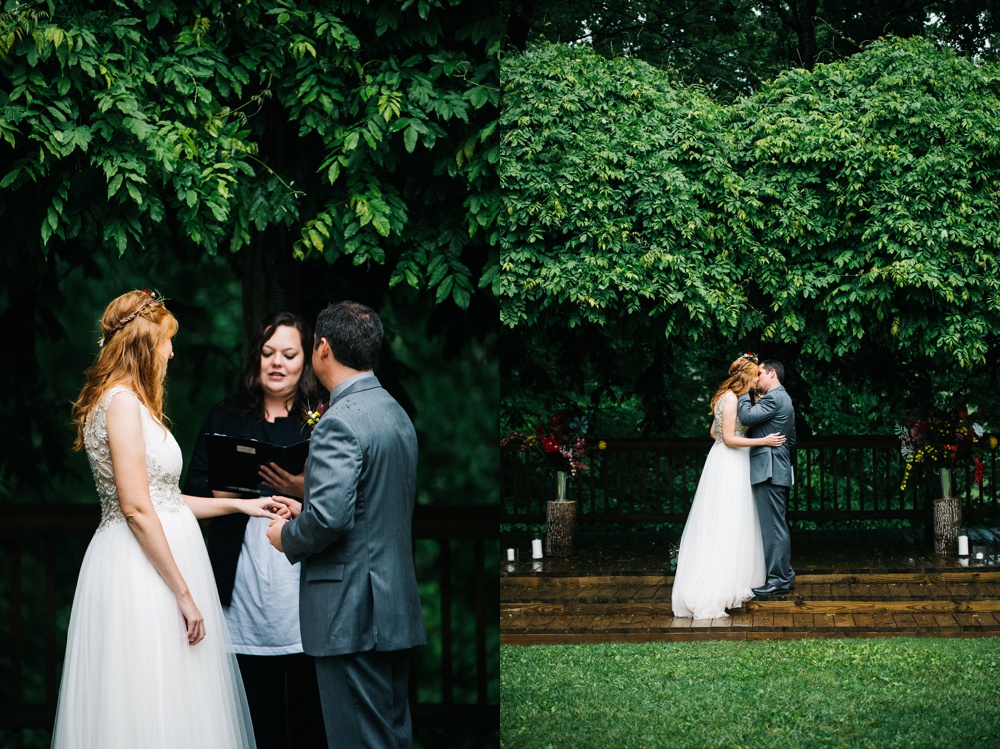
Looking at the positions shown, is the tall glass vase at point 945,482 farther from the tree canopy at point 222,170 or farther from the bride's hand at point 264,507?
the bride's hand at point 264,507

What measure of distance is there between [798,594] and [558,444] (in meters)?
1.11

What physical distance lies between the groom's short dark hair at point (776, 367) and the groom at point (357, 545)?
1.62 m

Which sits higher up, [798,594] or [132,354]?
[132,354]

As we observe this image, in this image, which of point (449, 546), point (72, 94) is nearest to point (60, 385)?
point (72, 94)

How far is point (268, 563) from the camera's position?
268 centimetres

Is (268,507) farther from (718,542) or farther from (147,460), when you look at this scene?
(718,542)

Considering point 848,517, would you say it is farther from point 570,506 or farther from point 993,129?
point 993,129

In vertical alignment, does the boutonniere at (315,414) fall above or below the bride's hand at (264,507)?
above

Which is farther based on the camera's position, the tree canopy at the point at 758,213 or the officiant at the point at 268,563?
the tree canopy at the point at 758,213

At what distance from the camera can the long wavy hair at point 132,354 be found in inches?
96.7

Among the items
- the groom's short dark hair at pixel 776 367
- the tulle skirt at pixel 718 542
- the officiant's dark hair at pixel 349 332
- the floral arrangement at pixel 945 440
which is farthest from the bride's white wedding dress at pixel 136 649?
the floral arrangement at pixel 945 440

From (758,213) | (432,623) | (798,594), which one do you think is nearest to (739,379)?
(758,213)

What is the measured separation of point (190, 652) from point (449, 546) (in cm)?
119

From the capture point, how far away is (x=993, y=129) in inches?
131
